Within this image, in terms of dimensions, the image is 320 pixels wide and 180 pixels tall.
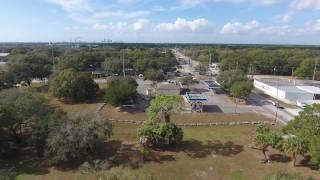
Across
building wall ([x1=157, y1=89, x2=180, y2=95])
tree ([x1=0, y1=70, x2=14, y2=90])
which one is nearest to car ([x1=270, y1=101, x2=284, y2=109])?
building wall ([x1=157, y1=89, x2=180, y2=95])

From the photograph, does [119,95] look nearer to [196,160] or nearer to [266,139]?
[196,160]

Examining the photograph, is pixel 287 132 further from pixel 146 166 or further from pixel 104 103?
pixel 104 103

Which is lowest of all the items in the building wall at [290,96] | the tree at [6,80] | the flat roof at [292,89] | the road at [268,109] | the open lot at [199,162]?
the open lot at [199,162]

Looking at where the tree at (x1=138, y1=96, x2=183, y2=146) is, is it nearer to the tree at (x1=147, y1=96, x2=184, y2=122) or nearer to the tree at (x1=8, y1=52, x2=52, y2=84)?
the tree at (x1=147, y1=96, x2=184, y2=122)

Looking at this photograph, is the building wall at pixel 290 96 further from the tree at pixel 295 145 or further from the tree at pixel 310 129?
the tree at pixel 295 145

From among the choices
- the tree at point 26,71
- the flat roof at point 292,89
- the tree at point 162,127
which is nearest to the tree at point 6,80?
the tree at point 26,71

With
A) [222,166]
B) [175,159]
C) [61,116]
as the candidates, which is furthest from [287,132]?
[61,116]
